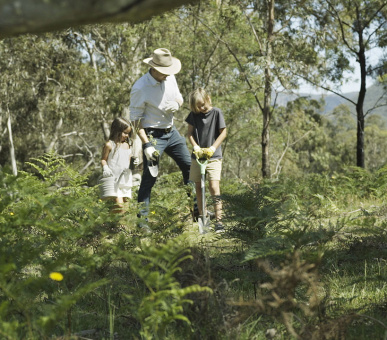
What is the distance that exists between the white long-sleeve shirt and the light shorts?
0.71m

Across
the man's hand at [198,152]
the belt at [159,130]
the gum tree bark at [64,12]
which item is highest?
the gum tree bark at [64,12]

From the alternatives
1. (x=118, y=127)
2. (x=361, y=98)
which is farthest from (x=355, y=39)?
(x=118, y=127)

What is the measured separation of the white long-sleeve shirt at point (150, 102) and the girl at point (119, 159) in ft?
3.65

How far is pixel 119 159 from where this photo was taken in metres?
7.90

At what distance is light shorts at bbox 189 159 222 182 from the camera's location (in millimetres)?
6570

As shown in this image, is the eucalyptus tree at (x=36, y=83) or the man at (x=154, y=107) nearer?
the man at (x=154, y=107)

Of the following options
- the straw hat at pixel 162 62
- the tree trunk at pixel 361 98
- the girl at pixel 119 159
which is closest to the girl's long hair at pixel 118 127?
the girl at pixel 119 159

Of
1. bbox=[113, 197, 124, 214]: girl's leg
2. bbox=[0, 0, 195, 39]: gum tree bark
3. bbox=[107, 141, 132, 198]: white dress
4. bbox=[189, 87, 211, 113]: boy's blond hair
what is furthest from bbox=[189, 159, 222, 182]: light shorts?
bbox=[0, 0, 195, 39]: gum tree bark

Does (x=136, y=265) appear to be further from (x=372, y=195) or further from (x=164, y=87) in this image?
(x=372, y=195)

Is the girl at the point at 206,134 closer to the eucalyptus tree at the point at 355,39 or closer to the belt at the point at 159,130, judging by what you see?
the belt at the point at 159,130

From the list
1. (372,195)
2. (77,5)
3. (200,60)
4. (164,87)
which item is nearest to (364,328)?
(77,5)

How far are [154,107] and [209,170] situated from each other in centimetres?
114

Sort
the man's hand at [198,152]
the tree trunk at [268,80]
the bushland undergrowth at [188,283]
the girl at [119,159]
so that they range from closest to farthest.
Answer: the bushland undergrowth at [188,283] → the man's hand at [198,152] → the girl at [119,159] → the tree trunk at [268,80]

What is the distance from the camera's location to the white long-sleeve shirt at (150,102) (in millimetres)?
6703
